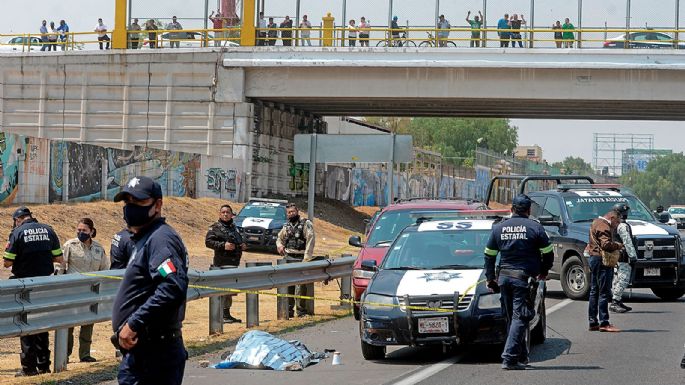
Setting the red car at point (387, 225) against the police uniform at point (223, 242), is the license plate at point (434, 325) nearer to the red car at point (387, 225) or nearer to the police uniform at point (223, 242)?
the red car at point (387, 225)

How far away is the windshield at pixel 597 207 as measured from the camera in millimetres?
22438

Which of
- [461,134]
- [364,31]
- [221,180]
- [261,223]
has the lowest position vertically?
[261,223]

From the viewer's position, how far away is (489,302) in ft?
43.0

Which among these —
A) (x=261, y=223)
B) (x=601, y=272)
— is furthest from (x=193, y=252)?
(x=601, y=272)

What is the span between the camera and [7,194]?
3566 cm

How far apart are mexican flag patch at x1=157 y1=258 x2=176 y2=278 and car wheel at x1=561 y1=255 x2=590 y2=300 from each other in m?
15.6

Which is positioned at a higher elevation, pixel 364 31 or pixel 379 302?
pixel 364 31

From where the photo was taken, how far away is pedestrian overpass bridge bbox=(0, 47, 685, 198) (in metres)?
46.1

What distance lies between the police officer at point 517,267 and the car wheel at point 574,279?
30.3 ft

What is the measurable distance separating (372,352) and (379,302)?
25.1 inches

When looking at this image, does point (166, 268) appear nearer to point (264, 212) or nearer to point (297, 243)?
point (297, 243)

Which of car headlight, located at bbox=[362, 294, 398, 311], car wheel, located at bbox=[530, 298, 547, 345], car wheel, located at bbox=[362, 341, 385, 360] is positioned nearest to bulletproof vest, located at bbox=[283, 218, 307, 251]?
car wheel, located at bbox=[530, 298, 547, 345]

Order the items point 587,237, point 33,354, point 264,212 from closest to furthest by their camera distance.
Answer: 1. point 33,354
2. point 587,237
3. point 264,212

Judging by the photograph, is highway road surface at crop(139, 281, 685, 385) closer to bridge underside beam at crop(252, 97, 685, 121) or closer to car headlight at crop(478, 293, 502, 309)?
car headlight at crop(478, 293, 502, 309)
